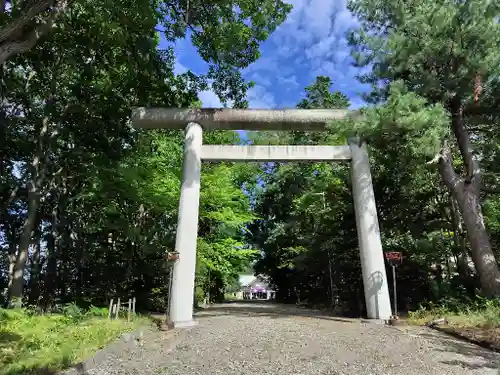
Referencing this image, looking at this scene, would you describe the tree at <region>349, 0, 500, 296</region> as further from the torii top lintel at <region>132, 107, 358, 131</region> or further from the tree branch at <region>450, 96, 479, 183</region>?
the torii top lintel at <region>132, 107, 358, 131</region>

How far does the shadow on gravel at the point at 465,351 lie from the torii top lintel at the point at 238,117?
635cm

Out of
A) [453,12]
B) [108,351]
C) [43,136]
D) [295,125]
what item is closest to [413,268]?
[295,125]

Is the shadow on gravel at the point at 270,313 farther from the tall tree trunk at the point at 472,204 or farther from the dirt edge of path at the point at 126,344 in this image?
the tall tree trunk at the point at 472,204

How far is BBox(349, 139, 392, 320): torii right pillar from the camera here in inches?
401

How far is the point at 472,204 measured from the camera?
10508 mm

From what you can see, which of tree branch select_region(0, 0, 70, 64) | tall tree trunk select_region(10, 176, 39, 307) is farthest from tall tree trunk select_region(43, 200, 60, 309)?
tree branch select_region(0, 0, 70, 64)

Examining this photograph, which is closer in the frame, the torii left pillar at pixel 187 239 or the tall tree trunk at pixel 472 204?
the torii left pillar at pixel 187 239

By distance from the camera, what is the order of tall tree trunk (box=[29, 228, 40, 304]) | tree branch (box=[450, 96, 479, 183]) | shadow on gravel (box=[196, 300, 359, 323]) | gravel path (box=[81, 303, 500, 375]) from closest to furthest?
gravel path (box=[81, 303, 500, 375]), tree branch (box=[450, 96, 479, 183]), shadow on gravel (box=[196, 300, 359, 323]), tall tree trunk (box=[29, 228, 40, 304])

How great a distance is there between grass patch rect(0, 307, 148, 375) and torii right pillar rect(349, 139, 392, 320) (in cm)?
631

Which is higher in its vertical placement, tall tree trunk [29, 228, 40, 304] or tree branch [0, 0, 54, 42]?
tree branch [0, 0, 54, 42]

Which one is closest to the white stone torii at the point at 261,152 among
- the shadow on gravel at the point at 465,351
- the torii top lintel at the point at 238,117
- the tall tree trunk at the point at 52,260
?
the torii top lintel at the point at 238,117

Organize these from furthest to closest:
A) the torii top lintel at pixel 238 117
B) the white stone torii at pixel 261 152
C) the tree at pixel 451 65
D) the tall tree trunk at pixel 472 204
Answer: the torii top lintel at pixel 238 117 < the white stone torii at pixel 261 152 < the tall tree trunk at pixel 472 204 < the tree at pixel 451 65

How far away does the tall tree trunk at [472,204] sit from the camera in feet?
33.3

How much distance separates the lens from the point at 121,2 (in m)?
7.75
